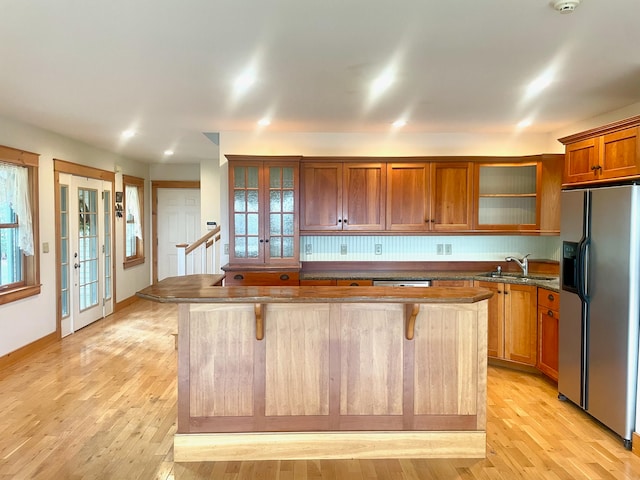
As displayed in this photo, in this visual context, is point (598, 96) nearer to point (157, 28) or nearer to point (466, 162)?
point (466, 162)

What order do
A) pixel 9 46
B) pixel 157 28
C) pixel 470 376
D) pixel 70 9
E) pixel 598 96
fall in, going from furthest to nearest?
pixel 598 96, pixel 470 376, pixel 9 46, pixel 157 28, pixel 70 9

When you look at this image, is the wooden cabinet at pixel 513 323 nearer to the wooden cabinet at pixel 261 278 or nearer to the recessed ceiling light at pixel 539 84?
the recessed ceiling light at pixel 539 84

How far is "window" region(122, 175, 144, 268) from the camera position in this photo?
7.62 metres

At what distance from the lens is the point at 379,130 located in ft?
16.8

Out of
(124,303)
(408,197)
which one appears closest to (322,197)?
(408,197)

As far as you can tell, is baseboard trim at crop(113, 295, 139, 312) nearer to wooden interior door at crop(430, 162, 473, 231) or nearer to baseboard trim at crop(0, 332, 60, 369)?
baseboard trim at crop(0, 332, 60, 369)

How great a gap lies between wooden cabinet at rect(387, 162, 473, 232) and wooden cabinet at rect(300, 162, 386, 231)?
0.13m

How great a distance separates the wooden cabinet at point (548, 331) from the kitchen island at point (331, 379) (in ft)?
4.80

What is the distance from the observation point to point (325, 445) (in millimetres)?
2801

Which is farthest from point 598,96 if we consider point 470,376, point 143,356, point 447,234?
point 143,356

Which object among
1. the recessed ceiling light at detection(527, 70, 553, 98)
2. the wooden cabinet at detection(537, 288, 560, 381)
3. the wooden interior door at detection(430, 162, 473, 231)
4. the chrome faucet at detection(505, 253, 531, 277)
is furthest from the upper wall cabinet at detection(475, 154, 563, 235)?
the recessed ceiling light at detection(527, 70, 553, 98)

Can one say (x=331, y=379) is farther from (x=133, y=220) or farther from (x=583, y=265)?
(x=133, y=220)

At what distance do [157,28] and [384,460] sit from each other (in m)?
2.66

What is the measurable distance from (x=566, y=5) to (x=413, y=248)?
3.49 m
